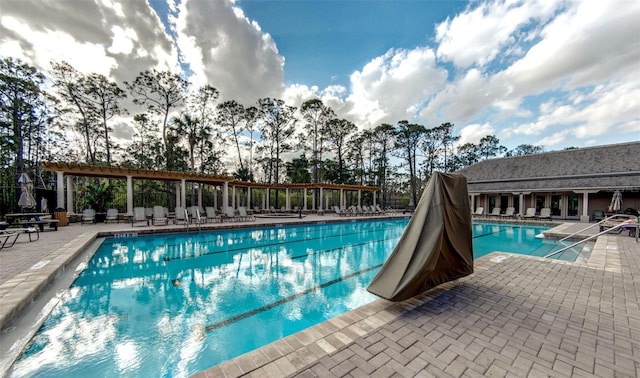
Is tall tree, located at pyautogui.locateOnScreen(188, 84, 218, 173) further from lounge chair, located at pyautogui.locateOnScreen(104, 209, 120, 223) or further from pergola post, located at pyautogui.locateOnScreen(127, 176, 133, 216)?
lounge chair, located at pyautogui.locateOnScreen(104, 209, 120, 223)

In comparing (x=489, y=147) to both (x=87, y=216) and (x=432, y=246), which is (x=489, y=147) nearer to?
(x=432, y=246)

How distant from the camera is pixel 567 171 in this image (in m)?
16.2

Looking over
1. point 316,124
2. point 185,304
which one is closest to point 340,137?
point 316,124

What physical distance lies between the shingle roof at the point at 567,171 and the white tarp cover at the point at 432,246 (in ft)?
56.5

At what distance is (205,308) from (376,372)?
117 inches

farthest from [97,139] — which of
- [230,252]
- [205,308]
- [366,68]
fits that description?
[205,308]

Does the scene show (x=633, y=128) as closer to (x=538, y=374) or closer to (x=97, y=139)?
(x=538, y=374)

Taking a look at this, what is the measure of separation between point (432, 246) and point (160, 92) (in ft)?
70.0

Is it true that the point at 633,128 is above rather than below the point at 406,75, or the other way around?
below

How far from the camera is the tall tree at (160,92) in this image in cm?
1655

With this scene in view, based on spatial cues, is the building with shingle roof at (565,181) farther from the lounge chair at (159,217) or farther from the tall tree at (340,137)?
the lounge chair at (159,217)

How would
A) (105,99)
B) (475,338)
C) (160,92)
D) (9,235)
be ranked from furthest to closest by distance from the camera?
(160,92)
(105,99)
(9,235)
(475,338)

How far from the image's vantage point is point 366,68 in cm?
1286

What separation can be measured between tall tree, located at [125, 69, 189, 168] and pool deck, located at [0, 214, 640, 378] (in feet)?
56.4
